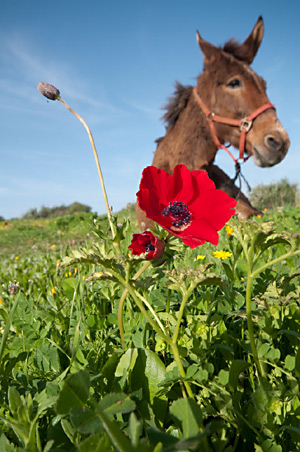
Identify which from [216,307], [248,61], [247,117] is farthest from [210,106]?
[216,307]

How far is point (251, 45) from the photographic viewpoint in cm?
514

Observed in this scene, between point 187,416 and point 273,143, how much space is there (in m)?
4.71

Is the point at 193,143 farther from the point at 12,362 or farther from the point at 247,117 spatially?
the point at 12,362

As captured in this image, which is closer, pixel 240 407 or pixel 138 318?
pixel 240 407

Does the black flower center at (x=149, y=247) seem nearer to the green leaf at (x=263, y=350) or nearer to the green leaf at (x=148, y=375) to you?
the green leaf at (x=148, y=375)

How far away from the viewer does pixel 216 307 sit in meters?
1.50

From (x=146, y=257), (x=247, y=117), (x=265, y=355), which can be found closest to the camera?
(x=146, y=257)

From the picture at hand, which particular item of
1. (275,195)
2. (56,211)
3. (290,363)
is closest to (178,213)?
(290,363)

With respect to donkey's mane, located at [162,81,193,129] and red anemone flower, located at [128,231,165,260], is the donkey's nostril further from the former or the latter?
red anemone flower, located at [128,231,165,260]

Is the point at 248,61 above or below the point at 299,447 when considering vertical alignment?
above

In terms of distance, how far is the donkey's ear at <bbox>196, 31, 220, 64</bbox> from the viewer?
16.4ft

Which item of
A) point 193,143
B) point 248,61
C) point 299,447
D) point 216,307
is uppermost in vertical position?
point 248,61

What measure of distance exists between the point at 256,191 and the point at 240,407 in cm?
1197

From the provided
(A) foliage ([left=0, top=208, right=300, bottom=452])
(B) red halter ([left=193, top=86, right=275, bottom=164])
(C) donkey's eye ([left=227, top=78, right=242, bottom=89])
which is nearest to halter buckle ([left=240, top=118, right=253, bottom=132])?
(B) red halter ([left=193, top=86, right=275, bottom=164])
